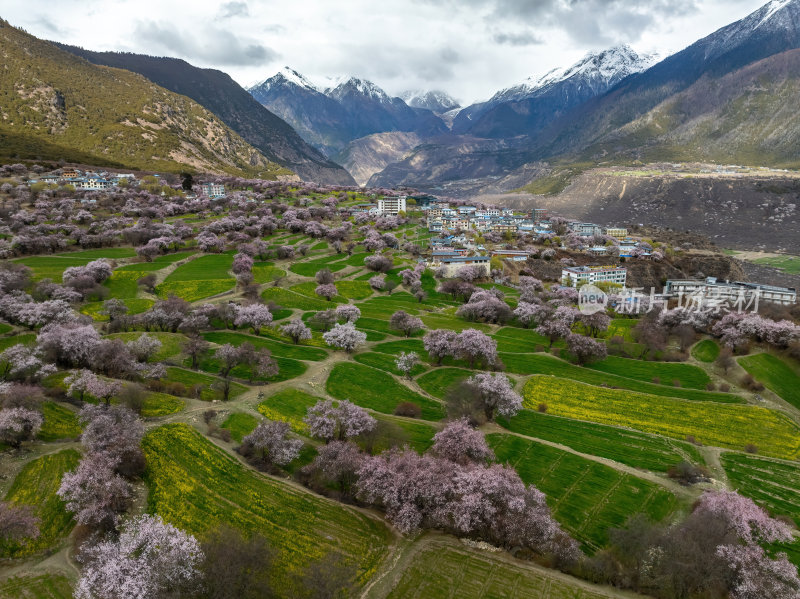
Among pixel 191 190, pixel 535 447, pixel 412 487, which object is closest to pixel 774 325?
pixel 535 447

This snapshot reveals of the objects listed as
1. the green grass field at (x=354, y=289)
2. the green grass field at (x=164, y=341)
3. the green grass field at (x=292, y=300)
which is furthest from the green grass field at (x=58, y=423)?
the green grass field at (x=354, y=289)

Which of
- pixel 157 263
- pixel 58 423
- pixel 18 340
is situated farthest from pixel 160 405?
pixel 157 263

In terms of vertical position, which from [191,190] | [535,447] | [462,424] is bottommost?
[535,447]

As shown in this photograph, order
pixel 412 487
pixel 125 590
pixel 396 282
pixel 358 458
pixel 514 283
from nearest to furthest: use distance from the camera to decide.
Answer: pixel 125 590 → pixel 412 487 → pixel 358 458 → pixel 396 282 → pixel 514 283

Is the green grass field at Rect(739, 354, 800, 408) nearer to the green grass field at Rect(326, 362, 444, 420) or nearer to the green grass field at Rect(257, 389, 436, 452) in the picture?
the green grass field at Rect(326, 362, 444, 420)

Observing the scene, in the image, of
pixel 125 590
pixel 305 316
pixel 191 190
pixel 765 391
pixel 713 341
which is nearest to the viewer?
pixel 125 590

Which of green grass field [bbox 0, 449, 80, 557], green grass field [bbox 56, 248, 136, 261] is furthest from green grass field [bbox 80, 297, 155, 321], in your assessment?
green grass field [bbox 0, 449, 80, 557]

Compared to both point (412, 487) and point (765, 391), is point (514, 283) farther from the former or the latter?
point (412, 487)
